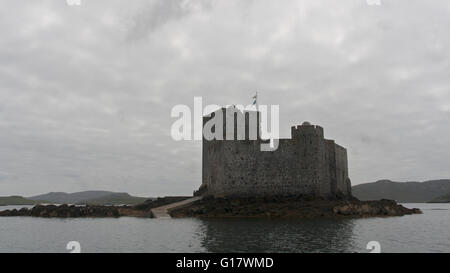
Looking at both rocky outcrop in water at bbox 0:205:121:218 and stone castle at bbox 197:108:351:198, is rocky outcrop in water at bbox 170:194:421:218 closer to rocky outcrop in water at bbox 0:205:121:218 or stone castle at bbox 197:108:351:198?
stone castle at bbox 197:108:351:198

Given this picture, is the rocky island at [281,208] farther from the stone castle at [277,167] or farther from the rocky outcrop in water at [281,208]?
the stone castle at [277,167]

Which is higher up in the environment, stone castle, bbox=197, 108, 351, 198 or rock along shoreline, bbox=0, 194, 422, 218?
stone castle, bbox=197, 108, 351, 198

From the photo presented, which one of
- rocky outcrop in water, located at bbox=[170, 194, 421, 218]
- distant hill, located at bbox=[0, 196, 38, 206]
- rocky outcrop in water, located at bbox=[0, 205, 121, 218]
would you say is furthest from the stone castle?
distant hill, located at bbox=[0, 196, 38, 206]

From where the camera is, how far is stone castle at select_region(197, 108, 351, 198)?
46969 millimetres

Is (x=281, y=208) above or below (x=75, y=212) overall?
above

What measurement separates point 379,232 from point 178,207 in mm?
26872

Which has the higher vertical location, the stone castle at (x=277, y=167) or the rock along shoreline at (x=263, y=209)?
the stone castle at (x=277, y=167)

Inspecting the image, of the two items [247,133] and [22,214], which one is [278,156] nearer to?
[247,133]

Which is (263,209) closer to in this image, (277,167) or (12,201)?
(277,167)

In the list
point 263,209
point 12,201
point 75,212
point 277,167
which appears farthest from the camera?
point 12,201

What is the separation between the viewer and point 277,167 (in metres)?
47.7

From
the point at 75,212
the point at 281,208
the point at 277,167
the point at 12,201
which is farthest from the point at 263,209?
the point at 12,201

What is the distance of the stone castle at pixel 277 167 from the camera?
47.0 m

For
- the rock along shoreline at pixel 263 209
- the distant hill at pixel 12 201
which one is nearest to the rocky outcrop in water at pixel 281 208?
the rock along shoreline at pixel 263 209
